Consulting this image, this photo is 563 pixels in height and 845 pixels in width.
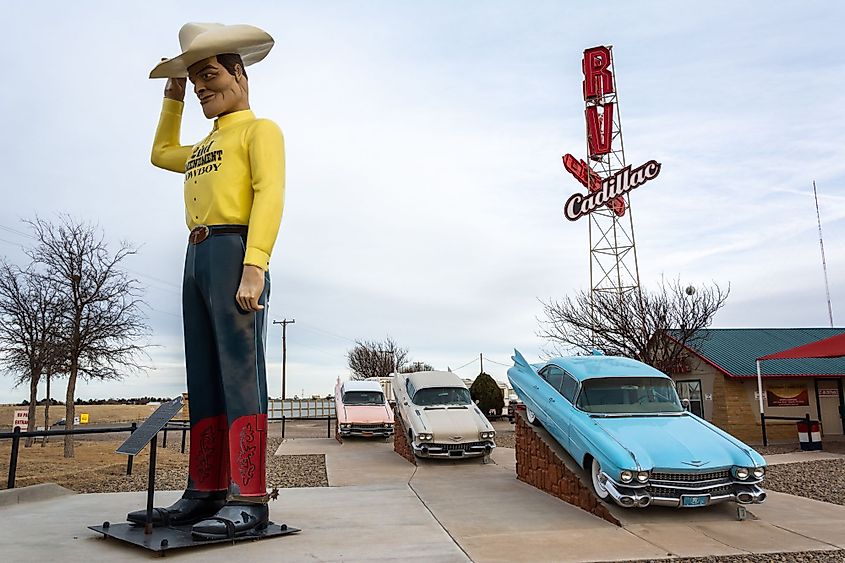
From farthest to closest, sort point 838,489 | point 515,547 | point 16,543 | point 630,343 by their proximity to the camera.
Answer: point 630,343, point 838,489, point 515,547, point 16,543

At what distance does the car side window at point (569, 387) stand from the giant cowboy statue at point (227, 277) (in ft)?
14.3

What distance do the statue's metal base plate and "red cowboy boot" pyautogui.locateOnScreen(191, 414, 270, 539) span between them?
93 millimetres

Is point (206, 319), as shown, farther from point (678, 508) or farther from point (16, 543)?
point (678, 508)

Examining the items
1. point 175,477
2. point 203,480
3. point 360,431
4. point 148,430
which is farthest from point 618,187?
point 148,430

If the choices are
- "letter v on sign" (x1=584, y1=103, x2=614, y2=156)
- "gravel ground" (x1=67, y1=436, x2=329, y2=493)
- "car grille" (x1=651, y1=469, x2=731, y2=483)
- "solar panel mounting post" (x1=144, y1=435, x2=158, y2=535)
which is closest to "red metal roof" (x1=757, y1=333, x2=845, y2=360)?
"car grille" (x1=651, y1=469, x2=731, y2=483)

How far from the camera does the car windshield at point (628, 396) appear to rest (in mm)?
8945

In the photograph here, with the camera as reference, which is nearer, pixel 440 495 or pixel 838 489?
pixel 440 495

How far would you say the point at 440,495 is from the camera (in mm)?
9695

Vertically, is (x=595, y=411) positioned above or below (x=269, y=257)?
below

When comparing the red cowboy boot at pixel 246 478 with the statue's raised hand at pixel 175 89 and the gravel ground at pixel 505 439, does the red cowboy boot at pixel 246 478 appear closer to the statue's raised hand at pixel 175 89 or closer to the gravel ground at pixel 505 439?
the statue's raised hand at pixel 175 89

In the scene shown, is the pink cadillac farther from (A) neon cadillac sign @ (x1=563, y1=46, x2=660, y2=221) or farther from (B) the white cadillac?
(A) neon cadillac sign @ (x1=563, y1=46, x2=660, y2=221)

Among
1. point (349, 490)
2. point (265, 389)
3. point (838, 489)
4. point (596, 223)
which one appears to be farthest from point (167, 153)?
point (596, 223)

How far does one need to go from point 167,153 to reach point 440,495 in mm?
5774

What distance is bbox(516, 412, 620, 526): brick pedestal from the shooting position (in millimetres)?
8164
